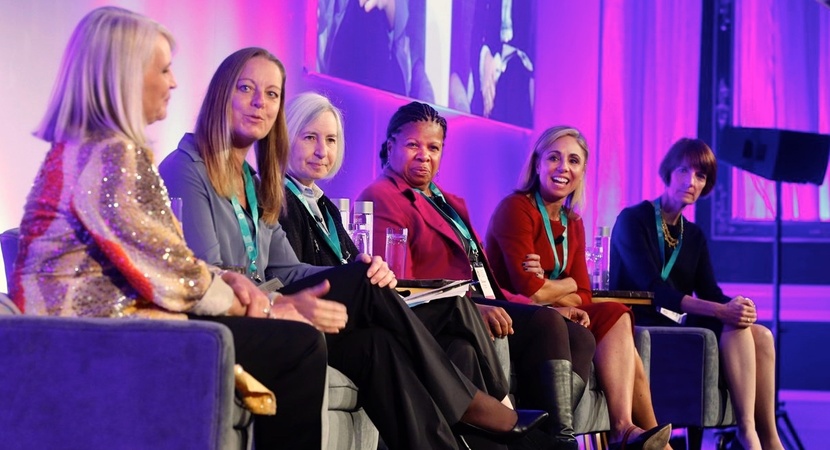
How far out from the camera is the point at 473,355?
346 cm

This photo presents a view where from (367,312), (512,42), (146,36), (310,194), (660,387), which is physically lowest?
(660,387)

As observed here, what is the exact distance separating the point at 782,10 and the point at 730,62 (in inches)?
21.9

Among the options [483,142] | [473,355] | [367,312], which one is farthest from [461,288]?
[483,142]

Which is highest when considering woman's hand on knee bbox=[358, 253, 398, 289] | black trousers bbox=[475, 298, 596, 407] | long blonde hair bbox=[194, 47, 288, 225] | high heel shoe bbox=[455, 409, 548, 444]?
long blonde hair bbox=[194, 47, 288, 225]

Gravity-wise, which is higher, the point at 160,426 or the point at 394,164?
the point at 394,164

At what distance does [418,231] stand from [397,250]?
21 centimetres

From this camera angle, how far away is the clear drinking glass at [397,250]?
4027mm

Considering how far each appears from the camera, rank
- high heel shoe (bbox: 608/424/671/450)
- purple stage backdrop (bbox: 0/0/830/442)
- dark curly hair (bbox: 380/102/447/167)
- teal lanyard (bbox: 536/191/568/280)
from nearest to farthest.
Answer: high heel shoe (bbox: 608/424/671/450) < dark curly hair (bbox: 380/102/447/167) < teal lanyard (bbox: 536/191/568/280) < purple stage backdrop (bbox: 0/0/830/442)

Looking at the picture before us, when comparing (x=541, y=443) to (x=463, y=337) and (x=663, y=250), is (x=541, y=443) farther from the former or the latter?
(x=663, y=250)

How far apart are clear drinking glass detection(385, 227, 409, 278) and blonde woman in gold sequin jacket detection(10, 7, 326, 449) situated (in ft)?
5.21

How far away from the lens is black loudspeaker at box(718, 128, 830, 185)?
659 cm

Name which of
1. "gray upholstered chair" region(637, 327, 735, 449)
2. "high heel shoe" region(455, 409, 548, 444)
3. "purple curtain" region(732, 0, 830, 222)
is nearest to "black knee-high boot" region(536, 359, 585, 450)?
"high heel shoe" region(455, 409, 548, 444)

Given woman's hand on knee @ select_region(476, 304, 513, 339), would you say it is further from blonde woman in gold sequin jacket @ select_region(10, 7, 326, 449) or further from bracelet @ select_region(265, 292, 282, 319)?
blonde woman in gold sequin jacket @ select_region(10, 7, 326, 449)

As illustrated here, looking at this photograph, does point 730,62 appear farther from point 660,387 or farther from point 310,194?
point 310,194
